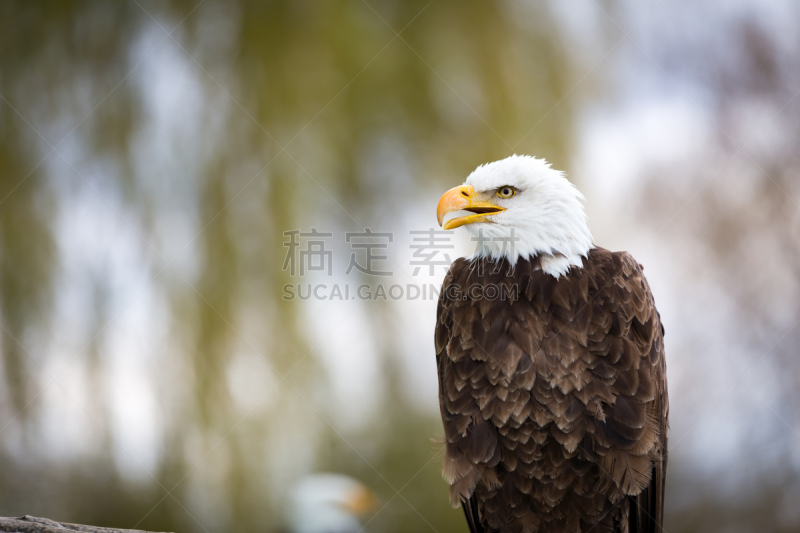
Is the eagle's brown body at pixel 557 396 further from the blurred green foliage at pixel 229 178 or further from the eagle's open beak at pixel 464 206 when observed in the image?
the blurred green foliage at pixel 229 178

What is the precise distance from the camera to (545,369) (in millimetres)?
1703

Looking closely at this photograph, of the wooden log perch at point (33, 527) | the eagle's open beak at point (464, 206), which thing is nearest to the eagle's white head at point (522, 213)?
the eagle's open beak at point (464, 206)

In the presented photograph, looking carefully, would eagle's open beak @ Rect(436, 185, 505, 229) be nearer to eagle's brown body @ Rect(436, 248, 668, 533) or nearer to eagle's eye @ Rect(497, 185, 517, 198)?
eagle's eye @ Rect(497, 185, 517, 198)

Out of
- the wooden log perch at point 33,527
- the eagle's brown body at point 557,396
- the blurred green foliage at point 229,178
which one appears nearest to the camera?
the wooden log perch at point 33,527

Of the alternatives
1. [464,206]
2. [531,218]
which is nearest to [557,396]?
[531,218]

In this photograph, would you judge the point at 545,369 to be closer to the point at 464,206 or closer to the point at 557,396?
the point at 557,396

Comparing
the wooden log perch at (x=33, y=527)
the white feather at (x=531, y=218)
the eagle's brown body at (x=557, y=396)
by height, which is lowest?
the wooden log perch at (x=33, y=527)

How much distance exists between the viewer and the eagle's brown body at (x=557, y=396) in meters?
1.71

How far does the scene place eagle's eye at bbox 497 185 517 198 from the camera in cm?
193

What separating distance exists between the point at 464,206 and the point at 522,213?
0.67 feet

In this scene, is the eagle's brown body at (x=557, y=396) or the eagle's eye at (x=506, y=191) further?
the eagle's eye at (x=506, y=191)

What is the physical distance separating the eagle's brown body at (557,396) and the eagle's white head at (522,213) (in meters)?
0.05

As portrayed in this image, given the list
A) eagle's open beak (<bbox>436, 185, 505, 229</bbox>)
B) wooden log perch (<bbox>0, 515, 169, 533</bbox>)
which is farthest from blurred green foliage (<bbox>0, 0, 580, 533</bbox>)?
wooden log perch (<bbox>0, 515, 169, 533</bbox>)

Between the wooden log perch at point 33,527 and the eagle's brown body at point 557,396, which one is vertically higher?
the eagle's brown body at point 557,396
